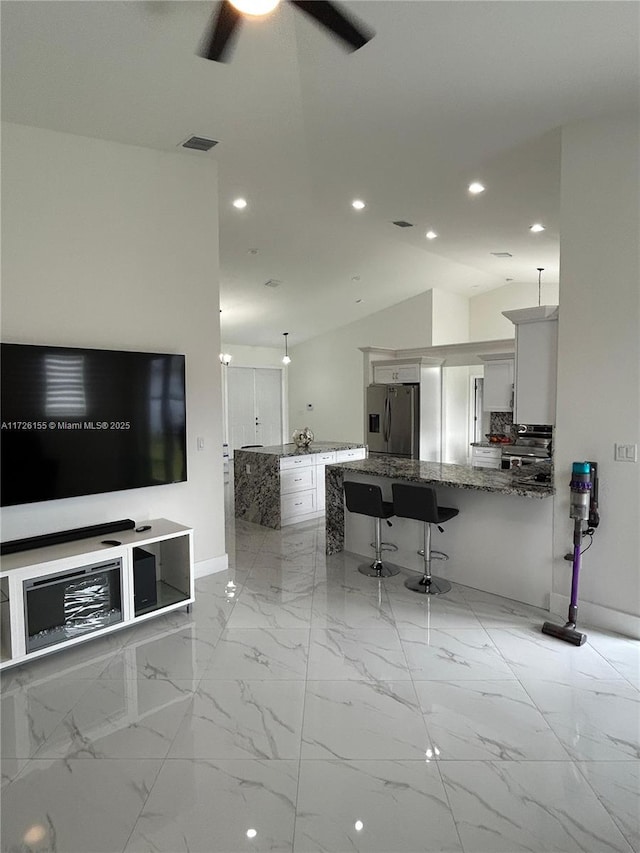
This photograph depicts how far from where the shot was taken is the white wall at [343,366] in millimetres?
9231

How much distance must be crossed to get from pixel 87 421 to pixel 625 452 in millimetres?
3540

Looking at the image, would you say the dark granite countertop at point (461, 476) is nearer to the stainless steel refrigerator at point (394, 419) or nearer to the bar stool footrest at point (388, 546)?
the bar stool footrest at point (388, 546)

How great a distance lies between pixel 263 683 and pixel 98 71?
3.53 meters

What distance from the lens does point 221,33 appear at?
2059 mm

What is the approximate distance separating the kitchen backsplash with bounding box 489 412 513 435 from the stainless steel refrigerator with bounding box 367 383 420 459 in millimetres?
1176

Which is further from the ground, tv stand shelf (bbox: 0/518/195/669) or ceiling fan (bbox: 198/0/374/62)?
ceiling fan (bbox: 198/0/374/62)

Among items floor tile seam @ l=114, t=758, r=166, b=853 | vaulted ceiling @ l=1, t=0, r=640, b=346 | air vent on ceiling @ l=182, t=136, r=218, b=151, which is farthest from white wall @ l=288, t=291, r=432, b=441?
floor tile seam @ l=114, t=758, r=166, b=853

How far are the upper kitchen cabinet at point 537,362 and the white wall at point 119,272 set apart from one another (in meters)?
2.44

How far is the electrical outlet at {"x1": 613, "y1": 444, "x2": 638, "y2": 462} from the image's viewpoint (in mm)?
→ 3100

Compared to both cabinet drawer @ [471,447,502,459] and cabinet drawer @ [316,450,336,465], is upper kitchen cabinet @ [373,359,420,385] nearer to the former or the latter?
cabinet drawer @ [471,447,502,459]

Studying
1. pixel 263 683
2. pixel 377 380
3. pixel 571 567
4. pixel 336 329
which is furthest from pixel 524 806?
pixel 336 329

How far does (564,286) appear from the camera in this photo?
3.35 metres

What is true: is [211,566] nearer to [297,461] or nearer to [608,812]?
[297,461]

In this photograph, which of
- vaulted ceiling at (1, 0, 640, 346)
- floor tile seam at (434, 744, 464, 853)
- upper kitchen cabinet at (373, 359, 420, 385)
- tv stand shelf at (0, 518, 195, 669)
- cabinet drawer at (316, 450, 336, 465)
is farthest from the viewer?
upper kitchen cabinet at (373, 359, 420, 385)
